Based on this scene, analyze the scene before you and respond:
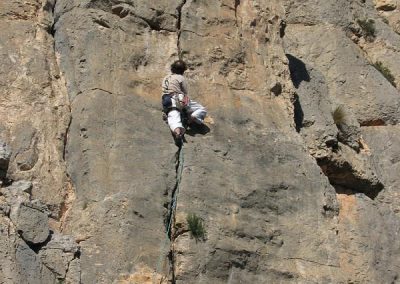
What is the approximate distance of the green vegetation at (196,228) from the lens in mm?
16766

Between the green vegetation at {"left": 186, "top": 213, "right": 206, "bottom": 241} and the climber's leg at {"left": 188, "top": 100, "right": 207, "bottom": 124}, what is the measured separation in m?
2.12

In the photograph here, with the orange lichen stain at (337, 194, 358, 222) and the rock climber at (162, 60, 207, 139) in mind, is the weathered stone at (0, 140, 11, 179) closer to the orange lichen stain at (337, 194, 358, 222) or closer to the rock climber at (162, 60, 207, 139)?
the rock climber at (162, 60, 207, 139)

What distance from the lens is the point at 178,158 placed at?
58.4 feet

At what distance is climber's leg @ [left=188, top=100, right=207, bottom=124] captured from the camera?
18344 mm

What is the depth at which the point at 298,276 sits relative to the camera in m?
17.3

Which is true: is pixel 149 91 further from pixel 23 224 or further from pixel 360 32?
pixel 360 32

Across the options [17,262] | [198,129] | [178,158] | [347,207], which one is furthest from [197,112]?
[17,262]

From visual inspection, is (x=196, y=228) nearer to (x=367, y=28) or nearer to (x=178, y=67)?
(x=178, y=67)

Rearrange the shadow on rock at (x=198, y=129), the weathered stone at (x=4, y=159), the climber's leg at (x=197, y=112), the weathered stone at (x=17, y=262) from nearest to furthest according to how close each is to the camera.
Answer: the weathered stone at (x=17, y=262)
the weathered stone at (x=4, y=159)
the climber's leg at (x=197, y=112)
the shadow on rock at (x=198, y=129)

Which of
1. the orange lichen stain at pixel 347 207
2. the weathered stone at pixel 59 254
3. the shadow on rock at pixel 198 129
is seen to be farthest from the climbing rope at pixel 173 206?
the orange lichen stain at pixel 347 207

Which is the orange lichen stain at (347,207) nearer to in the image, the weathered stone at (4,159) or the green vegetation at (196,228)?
the green vegetation at (196,228)

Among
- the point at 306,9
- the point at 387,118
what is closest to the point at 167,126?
the point at 387,118

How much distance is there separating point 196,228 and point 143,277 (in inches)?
47.9

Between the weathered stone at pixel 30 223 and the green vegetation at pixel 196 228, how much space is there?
2214mm
